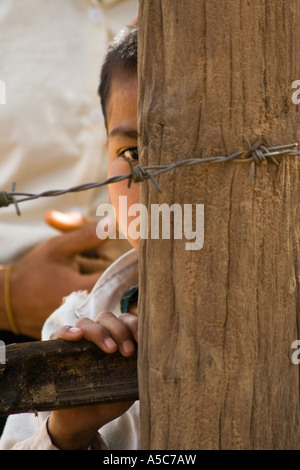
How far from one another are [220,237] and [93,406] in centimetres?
41

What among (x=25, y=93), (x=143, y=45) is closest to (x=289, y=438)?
(x=143, y=45)

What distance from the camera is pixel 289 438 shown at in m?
0.99

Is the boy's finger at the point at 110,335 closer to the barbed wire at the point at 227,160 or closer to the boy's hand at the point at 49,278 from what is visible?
the barbed wire at the point at 227,160

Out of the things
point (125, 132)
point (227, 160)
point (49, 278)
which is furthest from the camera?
point (49, 278)

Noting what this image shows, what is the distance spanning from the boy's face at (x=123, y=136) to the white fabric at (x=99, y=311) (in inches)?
7.4

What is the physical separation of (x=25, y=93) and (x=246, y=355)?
69.3 inches

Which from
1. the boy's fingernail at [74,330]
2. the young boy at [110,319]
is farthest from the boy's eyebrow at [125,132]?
the boy's fingernail at [74,330]

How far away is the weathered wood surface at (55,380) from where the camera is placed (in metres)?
1.07

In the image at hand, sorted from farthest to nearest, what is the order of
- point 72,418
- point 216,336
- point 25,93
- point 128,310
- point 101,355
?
point 25,93
point 128,310
point 72,418
point 101,355
point 216,336

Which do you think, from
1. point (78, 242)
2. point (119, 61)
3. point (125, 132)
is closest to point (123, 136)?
point (125, 132)

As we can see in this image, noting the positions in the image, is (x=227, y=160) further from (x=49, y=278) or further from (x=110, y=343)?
(x=49, y=278)

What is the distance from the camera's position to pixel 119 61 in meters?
1.56

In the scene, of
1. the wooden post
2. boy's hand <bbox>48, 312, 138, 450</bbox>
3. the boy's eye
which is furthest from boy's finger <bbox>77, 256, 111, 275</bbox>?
the wooden post
